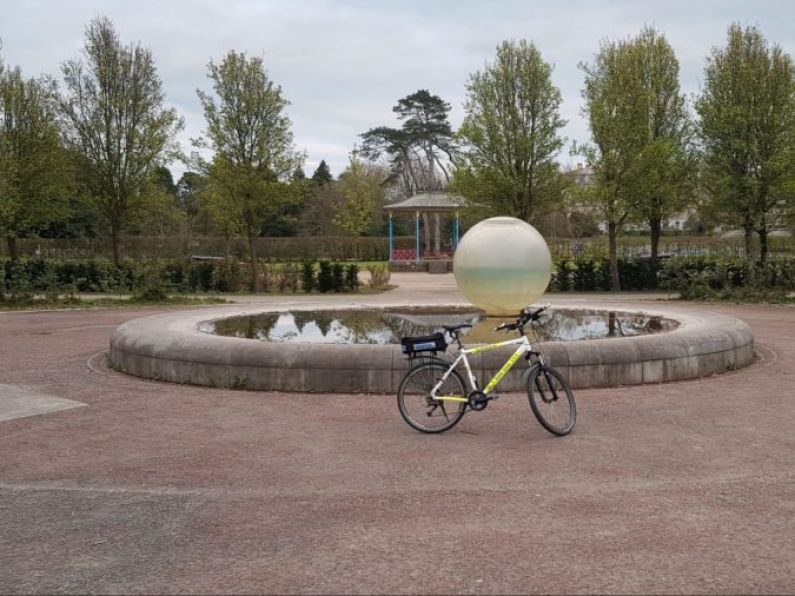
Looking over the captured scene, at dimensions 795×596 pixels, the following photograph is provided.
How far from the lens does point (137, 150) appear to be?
29.9 metres

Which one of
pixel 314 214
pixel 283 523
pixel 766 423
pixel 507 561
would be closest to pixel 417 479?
pixel 283 523

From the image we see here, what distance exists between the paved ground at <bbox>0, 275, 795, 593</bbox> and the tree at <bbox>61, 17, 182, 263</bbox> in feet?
77.2

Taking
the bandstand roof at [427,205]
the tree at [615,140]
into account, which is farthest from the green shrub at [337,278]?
the bandstand roof at [427,205]

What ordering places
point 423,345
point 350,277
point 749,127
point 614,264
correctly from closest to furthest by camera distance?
point 423,345 < point 749,127 < point 614,264 < point 350,277

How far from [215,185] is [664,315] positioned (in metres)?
19.3

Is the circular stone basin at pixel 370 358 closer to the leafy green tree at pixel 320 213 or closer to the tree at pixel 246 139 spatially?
the tree at pixel 246 139

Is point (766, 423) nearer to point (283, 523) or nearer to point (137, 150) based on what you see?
point (283, 523)

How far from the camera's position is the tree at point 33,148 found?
29.3 m

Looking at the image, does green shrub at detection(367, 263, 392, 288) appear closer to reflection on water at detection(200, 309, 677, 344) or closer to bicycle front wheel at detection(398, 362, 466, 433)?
reflection on water at detection(200, 309, 677, 344)

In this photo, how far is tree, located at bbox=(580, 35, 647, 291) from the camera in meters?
26.2

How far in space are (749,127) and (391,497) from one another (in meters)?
23.9

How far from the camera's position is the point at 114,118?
97.5ft

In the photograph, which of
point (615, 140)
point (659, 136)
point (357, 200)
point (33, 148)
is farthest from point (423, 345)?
point (357, 200)

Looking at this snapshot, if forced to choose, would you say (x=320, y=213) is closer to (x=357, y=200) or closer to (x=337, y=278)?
(x=357, y=200)
